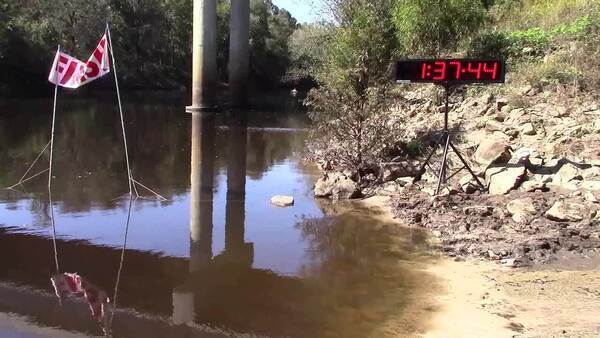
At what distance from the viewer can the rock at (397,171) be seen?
1184cm

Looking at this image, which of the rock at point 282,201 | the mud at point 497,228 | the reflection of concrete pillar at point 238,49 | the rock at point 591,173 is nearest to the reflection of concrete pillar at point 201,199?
the rock at point 282,201

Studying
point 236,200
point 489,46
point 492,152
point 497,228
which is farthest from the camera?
point 489,46

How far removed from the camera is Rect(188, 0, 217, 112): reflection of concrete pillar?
3045 cm

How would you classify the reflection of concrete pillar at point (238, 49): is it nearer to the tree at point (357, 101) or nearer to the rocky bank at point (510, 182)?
the rocky bank at point (510, 182)

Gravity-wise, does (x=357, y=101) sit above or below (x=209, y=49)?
below

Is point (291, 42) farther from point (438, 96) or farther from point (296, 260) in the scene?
point (296, 260)

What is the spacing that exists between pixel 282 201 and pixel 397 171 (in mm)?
2533

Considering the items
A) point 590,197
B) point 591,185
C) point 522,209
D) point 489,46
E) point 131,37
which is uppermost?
point 131,37

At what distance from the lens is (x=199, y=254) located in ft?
25.4

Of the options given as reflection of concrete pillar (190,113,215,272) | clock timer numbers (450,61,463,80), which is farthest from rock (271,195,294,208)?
clock timer numbers (450,61,463,80)

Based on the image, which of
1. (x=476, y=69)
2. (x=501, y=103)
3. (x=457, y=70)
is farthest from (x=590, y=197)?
(x=501, y=103)

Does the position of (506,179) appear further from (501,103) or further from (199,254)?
(199,254)

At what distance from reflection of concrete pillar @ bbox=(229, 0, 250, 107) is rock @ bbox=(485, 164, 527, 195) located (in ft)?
89.4

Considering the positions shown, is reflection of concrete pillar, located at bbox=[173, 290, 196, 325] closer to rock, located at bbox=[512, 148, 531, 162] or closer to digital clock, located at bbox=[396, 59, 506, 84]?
digital clock, located at bbox=[396, 59, 506, 84]
